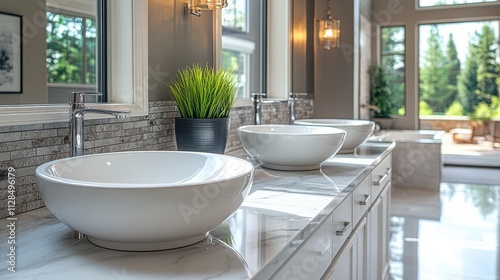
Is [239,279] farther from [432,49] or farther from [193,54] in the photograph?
[432,49]

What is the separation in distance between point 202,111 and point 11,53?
27.0 inches

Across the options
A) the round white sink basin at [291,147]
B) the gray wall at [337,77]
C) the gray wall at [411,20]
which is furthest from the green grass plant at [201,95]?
the gray wall at [411,20]

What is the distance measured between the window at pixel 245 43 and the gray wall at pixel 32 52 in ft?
4.23

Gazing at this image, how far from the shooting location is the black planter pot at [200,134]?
1.67m

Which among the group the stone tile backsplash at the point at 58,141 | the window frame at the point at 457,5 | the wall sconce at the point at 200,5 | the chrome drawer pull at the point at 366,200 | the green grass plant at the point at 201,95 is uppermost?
the window frame at the point at 457,5

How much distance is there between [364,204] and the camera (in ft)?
5.63

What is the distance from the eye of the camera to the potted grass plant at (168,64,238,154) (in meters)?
1.67

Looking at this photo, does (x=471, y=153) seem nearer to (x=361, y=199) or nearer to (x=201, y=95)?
(x=361, y=199)

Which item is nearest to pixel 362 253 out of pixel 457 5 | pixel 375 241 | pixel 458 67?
pixel 375 241

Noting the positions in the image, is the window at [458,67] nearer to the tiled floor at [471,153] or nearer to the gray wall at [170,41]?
the tiled floor at [471,153]

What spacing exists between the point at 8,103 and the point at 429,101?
649 cm

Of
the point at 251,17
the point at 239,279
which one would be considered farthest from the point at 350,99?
the point at 239,279

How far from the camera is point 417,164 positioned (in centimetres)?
523

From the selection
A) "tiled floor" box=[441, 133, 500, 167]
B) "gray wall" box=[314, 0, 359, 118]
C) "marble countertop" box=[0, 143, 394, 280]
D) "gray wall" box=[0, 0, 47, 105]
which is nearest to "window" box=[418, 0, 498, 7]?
"tiled floor" box=[441, 133, 500, 167]
